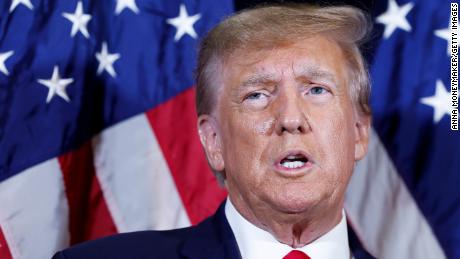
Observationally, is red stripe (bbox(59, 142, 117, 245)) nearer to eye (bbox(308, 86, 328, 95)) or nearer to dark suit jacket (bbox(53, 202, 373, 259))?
dark suit jacket (bbox(53, 202, 373, 259))

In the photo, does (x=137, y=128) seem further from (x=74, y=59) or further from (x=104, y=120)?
(x=74, y=59)

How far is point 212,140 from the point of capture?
202 centimetres

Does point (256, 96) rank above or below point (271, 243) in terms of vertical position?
above

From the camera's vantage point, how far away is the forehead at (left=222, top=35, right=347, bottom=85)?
74.3 inches

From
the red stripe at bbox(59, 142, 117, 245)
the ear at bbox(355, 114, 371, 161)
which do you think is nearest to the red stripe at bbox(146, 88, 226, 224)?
the red stripe at bbox(59, 142, 117, 245)

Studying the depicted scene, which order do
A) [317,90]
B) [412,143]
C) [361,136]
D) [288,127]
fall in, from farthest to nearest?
[412,143] → [361,136] → [317,90] → [288,127]

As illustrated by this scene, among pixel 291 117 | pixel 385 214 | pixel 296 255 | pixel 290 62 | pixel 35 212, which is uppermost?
pixel 290 62

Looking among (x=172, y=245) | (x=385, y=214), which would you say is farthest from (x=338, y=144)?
(x=385, y=214)

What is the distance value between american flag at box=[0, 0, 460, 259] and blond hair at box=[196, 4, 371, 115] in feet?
1.06

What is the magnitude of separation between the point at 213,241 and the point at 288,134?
1.07 feet

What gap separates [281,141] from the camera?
5.90ft

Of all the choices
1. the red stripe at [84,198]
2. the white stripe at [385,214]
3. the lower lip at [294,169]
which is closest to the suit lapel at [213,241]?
the lower lip at [294,169]

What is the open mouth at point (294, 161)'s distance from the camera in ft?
5.91

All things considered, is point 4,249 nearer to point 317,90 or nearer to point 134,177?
point 134,177
